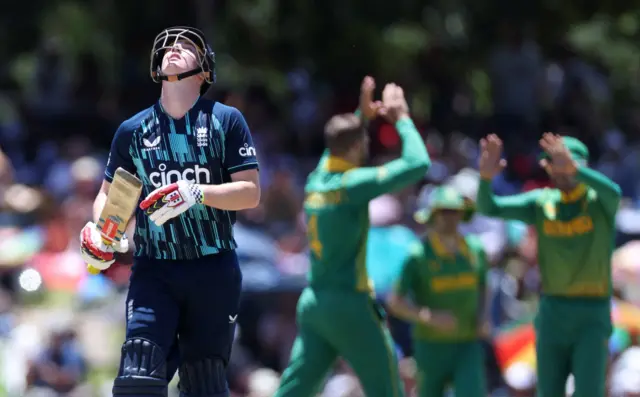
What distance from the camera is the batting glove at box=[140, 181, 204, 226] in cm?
575

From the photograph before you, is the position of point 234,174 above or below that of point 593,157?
above

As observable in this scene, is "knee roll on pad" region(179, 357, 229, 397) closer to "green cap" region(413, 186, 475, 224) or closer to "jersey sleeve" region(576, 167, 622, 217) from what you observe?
"jersey sleeve" region(576, 167, 622, 217)

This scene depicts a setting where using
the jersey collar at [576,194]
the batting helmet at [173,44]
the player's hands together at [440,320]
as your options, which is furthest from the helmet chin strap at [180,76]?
the player's hands together at [440,320]

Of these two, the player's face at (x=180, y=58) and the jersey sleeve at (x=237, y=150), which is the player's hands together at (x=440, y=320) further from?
the player's face at (x=180, y=58)

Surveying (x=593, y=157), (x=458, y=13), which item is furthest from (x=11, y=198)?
(x=593, y=157)

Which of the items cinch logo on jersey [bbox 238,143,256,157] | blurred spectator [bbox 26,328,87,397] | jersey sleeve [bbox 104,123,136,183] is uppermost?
jersey sleeve [bbox 104,123,136,183]

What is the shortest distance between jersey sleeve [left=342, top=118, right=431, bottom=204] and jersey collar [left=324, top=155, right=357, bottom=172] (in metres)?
0.12

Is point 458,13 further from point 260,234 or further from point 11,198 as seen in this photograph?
point 11,198

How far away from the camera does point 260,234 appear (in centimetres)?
1233

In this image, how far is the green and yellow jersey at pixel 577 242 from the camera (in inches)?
303

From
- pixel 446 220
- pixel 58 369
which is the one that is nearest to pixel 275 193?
pixel 58 369

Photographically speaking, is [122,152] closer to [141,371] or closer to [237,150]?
[237,150]

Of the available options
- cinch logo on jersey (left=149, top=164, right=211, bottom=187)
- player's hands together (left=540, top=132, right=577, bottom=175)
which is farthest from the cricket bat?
player's hands together (left=540, top=132, right=577, bottom=175)

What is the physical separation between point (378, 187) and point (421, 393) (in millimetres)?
1694
